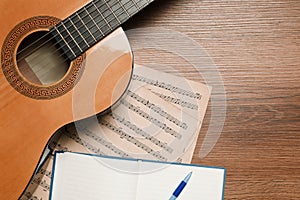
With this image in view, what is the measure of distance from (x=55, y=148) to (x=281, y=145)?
0.47 m

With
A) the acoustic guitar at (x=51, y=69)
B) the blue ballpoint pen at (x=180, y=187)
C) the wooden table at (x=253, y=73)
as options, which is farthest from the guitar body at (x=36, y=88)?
the blue ballpoint pen at (x=180, y=187)

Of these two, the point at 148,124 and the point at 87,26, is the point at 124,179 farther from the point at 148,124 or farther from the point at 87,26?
the point at 87,26

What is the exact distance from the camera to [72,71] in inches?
33.5

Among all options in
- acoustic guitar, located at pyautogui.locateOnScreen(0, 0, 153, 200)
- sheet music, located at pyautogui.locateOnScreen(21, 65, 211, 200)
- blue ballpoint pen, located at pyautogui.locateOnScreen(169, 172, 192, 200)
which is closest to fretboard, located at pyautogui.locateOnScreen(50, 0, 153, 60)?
acoustic guitar, located at pyautogui.locateOnScreen(0, 0, 153, 200)

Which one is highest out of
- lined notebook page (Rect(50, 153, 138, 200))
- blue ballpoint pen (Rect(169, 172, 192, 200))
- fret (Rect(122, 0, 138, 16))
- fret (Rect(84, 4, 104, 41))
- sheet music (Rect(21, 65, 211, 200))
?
fret (Rect(122, 0, 138, 16))

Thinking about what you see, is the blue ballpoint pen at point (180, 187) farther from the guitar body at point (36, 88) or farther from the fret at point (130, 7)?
the fret at point (130, 7)

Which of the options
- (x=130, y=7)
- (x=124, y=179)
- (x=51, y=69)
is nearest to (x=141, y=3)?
(x=130, y=7)

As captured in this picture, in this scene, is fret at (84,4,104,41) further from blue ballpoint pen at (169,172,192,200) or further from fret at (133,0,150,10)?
blue ballpoint pen at (169,172,192,200)

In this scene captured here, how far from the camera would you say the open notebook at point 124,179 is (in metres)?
0.91

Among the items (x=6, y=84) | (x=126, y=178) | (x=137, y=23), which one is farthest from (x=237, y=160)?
(x=6, y=84)

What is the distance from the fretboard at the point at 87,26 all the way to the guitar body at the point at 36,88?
1 centimetres

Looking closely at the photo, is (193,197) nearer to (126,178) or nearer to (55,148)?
(126,178)

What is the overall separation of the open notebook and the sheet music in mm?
17

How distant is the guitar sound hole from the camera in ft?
2.83
